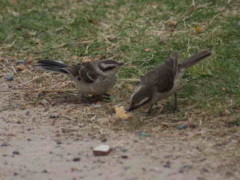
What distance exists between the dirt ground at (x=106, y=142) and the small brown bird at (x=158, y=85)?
234 millimetres

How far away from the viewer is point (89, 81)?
959cm

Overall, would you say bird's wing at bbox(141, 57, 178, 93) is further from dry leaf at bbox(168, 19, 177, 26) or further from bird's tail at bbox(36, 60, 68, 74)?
dry leaf at bbox(168, 19, 177, 26)

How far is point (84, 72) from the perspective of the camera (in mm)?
9656

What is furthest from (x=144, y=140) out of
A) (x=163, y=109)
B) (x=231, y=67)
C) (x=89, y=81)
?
(x=231, y=67)

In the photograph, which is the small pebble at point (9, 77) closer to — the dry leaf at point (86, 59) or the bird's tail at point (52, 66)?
the bird's tail at point (52, 66)

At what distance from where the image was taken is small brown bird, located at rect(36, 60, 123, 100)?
945 centimetres

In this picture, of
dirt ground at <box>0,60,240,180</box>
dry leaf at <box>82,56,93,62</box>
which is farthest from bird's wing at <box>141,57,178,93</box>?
dry leaf at <box>82,56,93,62</box>

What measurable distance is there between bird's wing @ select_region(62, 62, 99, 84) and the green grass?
783 mm

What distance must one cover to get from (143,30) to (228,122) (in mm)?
3991

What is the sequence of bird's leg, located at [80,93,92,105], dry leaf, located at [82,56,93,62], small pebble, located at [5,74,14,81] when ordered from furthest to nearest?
dry leaf, located at [82,56,93,62] → small pebble, located at [5,74,14,81] → bird's leg, located at [80,93,92,105]

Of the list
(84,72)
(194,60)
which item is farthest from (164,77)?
(84,72)

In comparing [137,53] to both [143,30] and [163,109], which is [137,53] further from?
[163,109]

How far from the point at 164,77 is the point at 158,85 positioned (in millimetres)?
179

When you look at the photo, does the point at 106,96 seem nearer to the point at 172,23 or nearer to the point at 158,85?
the point at 158,85
